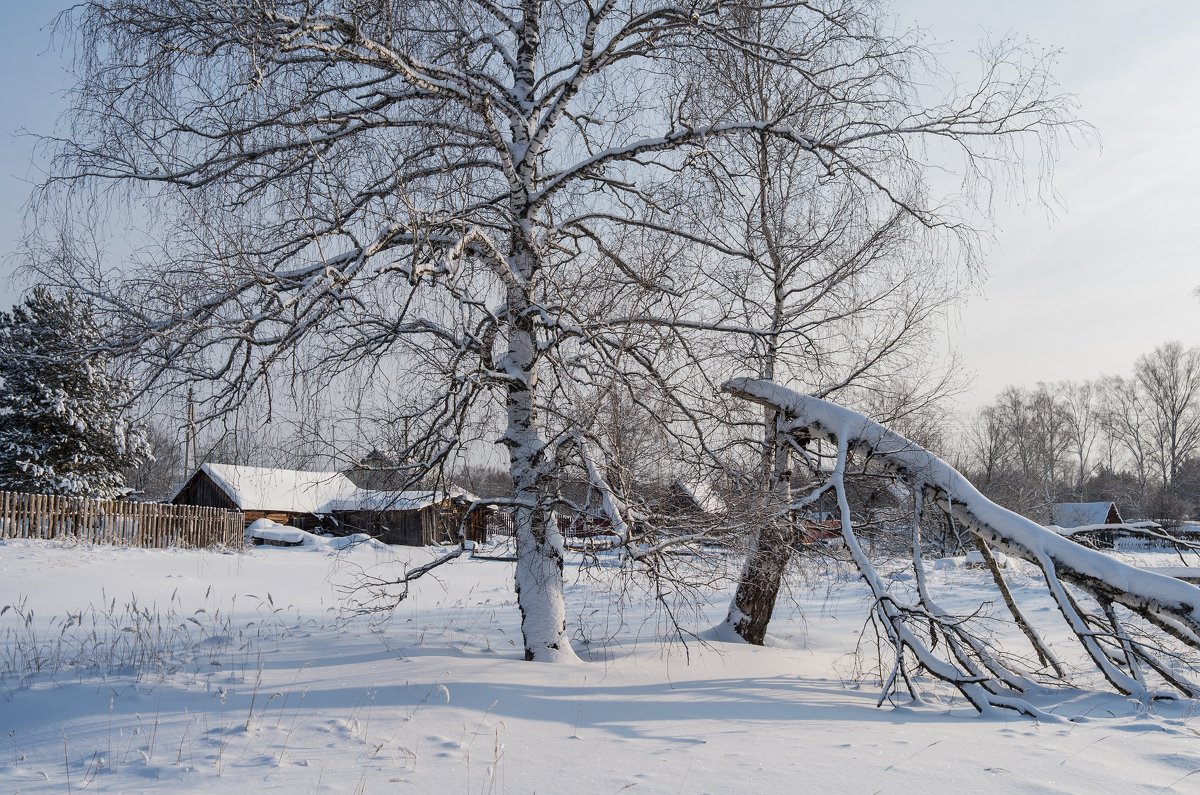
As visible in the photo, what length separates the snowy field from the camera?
12.1ft

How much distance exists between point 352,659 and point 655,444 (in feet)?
10.00

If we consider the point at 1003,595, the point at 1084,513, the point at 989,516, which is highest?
the point at 989,516

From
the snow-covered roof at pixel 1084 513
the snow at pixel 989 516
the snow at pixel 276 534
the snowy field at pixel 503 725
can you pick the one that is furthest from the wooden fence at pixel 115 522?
the snow-covered roof at pixel 1084 513

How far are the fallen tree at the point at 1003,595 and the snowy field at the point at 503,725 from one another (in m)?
0.26

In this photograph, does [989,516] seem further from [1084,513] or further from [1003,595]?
[1084,513]

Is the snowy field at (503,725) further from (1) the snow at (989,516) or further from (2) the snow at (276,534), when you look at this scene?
(2) the snow at (276,534)

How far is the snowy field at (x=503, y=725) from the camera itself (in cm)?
368

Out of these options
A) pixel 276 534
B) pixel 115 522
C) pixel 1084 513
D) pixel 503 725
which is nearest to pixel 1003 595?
pixel 503 725

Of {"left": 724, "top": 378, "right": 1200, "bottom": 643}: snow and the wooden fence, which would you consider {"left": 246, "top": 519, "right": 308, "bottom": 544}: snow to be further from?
{"left": 724, "top": 378, "right": 1200, "bottom": 643}: snow

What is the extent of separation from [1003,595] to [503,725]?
4.27 m

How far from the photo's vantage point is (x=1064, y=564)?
6234mm

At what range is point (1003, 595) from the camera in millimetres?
6508

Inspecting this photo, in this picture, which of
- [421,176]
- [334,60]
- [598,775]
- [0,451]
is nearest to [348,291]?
[421,176]

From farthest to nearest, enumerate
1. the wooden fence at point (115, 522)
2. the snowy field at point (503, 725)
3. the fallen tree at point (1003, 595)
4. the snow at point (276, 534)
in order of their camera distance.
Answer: the snow at point (276, 534)
the wooden fence at point (115, 522)
the fallen tree at point (1003, 595)
the snowy field at point (503, 725)
